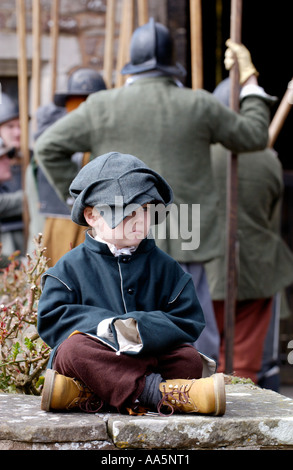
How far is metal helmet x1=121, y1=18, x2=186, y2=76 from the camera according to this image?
417 cm

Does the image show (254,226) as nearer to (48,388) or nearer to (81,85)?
(81,85)

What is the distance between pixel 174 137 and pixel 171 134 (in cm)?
2

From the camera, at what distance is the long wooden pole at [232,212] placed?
4.21 metres

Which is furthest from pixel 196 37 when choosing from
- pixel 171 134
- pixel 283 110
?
pixel 171 134

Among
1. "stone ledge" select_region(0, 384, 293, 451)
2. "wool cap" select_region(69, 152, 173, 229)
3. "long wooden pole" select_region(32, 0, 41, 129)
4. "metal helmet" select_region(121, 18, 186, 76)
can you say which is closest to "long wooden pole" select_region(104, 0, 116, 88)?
"long wooden pole" select_region(32, 0, 41, 129)

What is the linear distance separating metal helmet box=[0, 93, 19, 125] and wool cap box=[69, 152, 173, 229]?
12.1ft

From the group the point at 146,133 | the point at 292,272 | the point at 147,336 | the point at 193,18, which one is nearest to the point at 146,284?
the point at 147,336

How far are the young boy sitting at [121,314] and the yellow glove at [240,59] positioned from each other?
1701 millimetres

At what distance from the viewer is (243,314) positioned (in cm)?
511

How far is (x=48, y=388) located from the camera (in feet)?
7.85

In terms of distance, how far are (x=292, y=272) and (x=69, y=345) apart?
9.87ft

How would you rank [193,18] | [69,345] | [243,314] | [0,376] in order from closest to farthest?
[69,345], [0,376], [193,18], [243,314]

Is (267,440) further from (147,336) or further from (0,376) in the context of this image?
(0,376)
